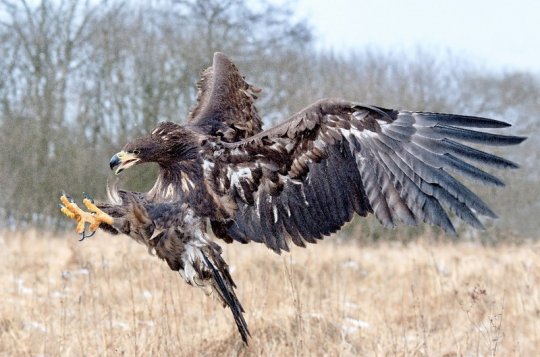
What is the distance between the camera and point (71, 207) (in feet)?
13.1

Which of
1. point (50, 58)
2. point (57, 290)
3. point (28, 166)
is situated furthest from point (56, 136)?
point (57, 290)

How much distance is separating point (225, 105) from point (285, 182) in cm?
98

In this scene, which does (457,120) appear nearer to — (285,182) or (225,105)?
(285,182)

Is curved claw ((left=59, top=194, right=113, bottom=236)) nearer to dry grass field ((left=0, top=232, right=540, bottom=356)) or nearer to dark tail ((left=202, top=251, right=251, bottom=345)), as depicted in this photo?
dark tail ((left=202, top=251, right=251, bottom=345))

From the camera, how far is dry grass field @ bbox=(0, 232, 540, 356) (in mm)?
5133

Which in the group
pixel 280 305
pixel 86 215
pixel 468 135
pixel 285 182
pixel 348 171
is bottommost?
pixel 280 305

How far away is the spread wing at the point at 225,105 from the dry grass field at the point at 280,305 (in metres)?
0.95

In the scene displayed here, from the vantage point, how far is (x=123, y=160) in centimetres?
430

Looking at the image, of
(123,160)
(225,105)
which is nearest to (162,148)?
(123,160)

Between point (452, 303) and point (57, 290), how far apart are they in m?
3.98

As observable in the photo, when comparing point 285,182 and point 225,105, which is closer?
point 285,182

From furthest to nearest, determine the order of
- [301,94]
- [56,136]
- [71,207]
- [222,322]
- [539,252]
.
Answer: [56,136], [301,94], [539,252], [222,322], [71,207]

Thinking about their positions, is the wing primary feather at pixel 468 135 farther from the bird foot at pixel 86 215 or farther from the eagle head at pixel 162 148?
the bird foot at pixel 86 215

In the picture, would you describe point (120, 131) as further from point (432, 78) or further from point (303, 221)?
point (303, 221)
